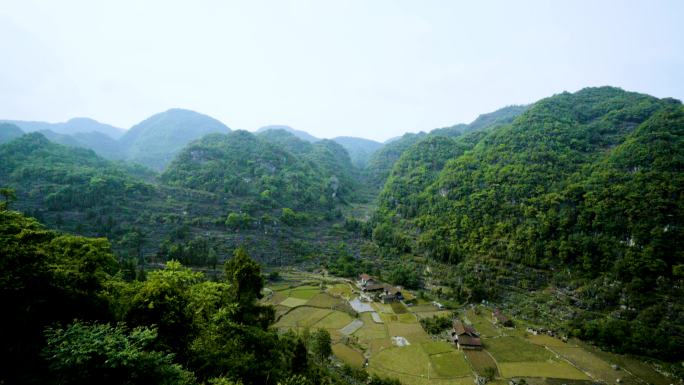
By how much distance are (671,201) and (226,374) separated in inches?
2509

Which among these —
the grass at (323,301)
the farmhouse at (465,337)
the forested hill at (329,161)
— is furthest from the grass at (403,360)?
the forested hill at (329,161)

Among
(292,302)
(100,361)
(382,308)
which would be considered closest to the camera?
(100,361)

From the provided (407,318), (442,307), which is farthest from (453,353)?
(442,307)

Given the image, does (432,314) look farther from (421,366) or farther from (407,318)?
(421,366)

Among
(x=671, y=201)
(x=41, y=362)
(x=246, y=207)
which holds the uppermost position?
(x=671, y=201)

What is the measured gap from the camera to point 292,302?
4234 centimetres

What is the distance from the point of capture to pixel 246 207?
267 ft

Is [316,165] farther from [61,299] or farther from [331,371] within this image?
[61,299]

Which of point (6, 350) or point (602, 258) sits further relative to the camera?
point (602, 258)

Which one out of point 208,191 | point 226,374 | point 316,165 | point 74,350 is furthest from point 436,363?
point 316,165

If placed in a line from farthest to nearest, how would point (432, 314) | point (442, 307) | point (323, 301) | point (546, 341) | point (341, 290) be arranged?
point (341, 290), point (323, 301), point (442, 307), point (432, 314), point (546, 341)

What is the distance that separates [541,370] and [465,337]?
22.7 ft

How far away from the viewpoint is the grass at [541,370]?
27.3m

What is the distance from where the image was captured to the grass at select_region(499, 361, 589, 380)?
89.7 feet
